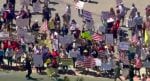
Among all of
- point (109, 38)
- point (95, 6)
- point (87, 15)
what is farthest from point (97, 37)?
point (95, 6)

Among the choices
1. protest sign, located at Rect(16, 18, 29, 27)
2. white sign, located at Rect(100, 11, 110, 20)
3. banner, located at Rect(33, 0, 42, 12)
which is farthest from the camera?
banner, located at Rect(33, 0, 42, 12)

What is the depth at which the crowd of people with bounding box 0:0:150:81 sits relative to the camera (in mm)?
39969

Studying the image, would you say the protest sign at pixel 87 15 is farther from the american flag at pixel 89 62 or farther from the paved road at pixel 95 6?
the american flag at pixel 89 62

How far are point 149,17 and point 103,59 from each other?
15.8 feet

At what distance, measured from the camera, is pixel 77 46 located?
134 ft

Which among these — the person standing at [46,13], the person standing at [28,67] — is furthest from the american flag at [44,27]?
the person standing at [28,67]

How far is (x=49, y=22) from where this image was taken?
43375mm

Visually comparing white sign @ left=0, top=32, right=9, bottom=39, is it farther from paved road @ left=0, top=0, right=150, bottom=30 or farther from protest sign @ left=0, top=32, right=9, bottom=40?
paved road @ left=0, top=0, right=150, bottom=30

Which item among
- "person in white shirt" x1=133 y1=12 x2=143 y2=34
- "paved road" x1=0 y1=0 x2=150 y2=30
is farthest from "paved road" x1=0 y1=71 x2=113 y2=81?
"paved road" x1=0 y1=0 x2=150 y2=30

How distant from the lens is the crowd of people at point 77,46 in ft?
131

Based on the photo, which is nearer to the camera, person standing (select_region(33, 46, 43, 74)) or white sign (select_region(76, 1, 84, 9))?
person standing (select_region(33, 46, 43, 74))

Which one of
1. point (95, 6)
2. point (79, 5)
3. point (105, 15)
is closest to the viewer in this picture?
point (105, 15)

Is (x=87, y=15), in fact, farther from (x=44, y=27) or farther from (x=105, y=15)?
(x=44, y=27)

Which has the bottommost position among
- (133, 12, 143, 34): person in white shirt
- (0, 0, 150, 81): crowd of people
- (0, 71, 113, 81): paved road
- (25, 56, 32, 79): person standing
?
(0, 71, 113, 81): paved road
